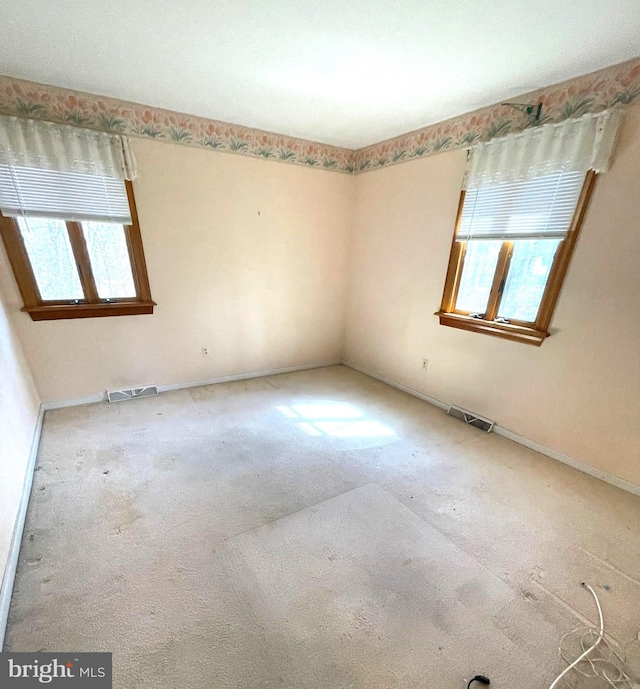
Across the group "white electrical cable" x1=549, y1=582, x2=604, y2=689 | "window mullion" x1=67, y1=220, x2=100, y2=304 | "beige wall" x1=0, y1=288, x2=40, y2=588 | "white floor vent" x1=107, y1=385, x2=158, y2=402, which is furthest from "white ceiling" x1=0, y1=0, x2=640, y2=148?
"white electrical cable" x1=549, y1=582, x2=604, y2=689

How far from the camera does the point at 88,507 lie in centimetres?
175

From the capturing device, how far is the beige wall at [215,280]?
267cm

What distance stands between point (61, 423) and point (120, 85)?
8.46 feet

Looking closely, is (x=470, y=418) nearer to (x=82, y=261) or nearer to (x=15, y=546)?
(x=15, y=546)

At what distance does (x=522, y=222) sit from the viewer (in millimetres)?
2232

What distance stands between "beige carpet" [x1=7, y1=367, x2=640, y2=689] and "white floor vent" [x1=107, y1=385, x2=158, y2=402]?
0.39 metres

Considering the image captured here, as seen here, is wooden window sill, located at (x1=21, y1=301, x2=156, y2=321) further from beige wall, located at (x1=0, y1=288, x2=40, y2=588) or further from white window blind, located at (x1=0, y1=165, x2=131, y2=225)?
white window blind, located at (x1=0, y1=165, x2=131, y2=225)

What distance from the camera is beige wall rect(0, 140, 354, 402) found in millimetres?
2674

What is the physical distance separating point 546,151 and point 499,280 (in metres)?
0.88

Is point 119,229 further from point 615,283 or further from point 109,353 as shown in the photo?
point 615,283

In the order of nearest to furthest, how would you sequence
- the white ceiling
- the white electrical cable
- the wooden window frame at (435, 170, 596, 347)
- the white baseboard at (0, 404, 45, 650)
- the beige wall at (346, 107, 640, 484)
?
the white electrical cable < the white baseboard at (0, 404, 45, 650) < the white ceiling < the beige wall at (346, 107, 640, 484) < the wooden window frame at (435, 170, 596, 347)

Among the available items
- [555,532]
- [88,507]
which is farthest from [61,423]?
[555,532]

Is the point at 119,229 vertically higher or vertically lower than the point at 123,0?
lower

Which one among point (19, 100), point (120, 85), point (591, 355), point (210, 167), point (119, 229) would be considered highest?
point (120, 85)
